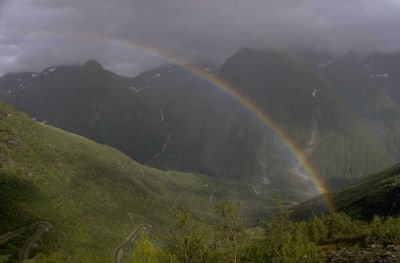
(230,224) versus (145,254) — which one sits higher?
(230,224)

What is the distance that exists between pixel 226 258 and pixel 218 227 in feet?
47.4

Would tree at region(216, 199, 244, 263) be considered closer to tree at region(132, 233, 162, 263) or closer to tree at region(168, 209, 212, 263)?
tree at region(168, 209, 212, 263)

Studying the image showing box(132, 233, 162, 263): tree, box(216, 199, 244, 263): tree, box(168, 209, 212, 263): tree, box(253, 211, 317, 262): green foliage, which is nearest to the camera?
box(253, 211, 317, 262): green foliage

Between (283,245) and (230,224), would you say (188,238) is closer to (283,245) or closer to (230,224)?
(230,224)

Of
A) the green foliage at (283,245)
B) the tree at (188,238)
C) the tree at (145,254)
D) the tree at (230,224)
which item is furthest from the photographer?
the tree at (145,254)

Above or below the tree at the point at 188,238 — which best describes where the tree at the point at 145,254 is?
below

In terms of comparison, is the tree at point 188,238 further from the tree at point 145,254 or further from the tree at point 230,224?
the tree at point 145,254

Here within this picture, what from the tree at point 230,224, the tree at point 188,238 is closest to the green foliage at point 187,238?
the tree at point 188,238

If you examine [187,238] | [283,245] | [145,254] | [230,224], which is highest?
[230,224]

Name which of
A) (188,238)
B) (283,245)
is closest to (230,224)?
(188,238)

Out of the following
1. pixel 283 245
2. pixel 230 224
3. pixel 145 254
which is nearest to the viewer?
pixel 230 224

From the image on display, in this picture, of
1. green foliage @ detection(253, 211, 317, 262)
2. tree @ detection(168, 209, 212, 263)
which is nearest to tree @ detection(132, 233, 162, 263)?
tree @ detection(168, 209, 212, 263)

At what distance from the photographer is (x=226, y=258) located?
344 ft

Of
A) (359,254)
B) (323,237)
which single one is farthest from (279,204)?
(323,237)
